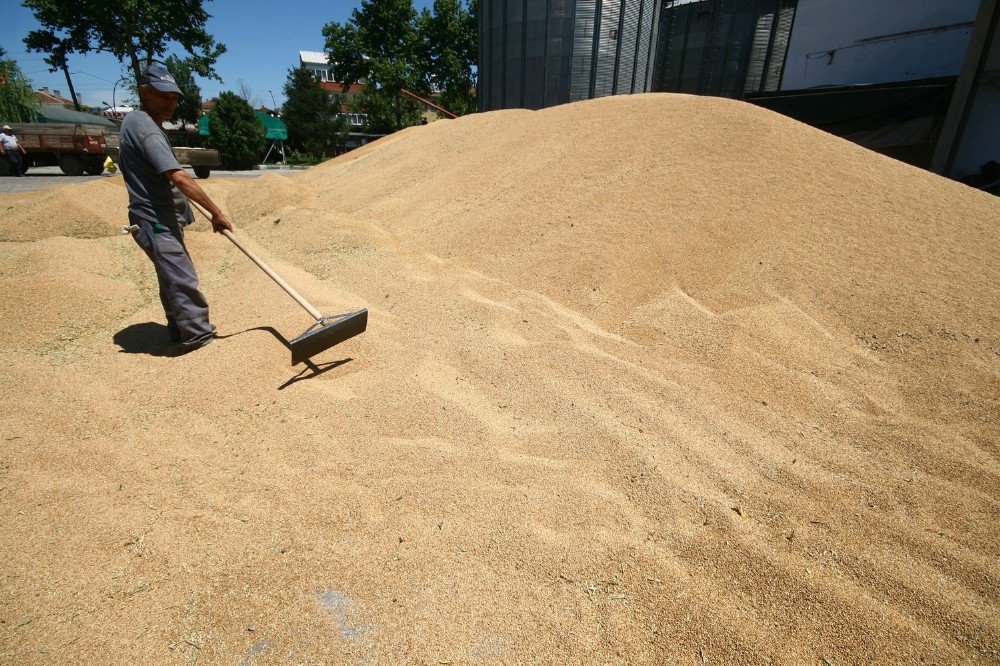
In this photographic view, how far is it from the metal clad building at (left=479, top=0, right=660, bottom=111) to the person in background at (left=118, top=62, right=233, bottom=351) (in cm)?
1135

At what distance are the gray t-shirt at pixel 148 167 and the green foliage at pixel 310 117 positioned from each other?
29006 millimetres

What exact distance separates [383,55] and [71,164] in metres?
19.4

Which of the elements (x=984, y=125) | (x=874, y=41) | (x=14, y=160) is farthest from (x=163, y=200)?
(x=14, y=160)

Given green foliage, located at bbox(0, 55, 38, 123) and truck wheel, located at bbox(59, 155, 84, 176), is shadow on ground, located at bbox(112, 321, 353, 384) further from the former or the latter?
green foliage, located at bbox(0, 55, 38, 123)

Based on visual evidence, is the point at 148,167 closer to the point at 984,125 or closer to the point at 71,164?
the point at 984,125

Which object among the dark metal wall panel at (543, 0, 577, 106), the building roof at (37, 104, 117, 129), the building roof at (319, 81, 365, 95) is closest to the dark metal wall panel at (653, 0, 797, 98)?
the dark metal wall panel at (543, 0, 577, 106)

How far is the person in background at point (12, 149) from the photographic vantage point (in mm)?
12773

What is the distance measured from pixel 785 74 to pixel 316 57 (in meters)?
61.5

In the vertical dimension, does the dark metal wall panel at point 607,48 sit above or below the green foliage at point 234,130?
above

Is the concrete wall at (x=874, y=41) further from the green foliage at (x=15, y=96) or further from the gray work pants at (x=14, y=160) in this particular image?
the green foliage at (x=15, y=96)

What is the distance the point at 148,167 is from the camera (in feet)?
9.35

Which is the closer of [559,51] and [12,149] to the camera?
[559,51]

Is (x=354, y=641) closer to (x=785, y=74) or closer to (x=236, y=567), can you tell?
(x=236, y=567)

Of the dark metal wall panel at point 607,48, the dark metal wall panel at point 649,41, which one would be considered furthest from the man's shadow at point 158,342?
the dark metal wall panel at point 649,41
